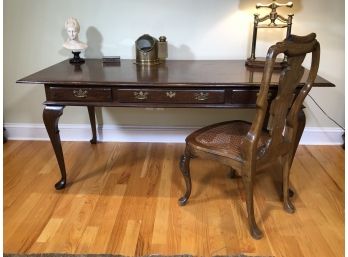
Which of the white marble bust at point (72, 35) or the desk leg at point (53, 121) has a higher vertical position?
the white marble bust at point (72, 35)

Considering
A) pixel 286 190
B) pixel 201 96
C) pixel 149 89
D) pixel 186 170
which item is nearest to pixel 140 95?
pixel 149 89

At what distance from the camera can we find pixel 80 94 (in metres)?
1.75

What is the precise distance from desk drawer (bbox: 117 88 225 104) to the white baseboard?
0.92m

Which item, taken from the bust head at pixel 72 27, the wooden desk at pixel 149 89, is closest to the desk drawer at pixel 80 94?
the wooden desk at pixel 149 89

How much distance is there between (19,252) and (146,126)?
136 cm

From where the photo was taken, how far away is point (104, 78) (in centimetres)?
177

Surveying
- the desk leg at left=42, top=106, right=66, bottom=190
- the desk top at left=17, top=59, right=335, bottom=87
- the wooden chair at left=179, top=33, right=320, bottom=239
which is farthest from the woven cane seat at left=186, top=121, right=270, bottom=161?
the desk leg at left=42, top=106, right=66, bottom=190

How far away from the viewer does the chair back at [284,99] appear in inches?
52.7

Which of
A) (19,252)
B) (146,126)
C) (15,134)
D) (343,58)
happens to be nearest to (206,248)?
(19,252)

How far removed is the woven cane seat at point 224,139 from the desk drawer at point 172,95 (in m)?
0.18

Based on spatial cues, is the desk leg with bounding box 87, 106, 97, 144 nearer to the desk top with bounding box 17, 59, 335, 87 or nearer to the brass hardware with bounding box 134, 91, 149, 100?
the desk top with bounding box 17, 59, 335, 87

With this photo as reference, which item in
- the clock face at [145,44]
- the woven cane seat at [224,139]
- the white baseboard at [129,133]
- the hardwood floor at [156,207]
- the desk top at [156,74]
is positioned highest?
the clock face at [145,44]

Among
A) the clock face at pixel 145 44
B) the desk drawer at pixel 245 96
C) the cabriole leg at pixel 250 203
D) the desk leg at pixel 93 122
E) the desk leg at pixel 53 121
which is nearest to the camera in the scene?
the cabriole leg at pixel 250 203

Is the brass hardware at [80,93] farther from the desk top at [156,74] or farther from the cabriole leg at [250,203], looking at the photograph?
the cabriole leg at [250,203]
